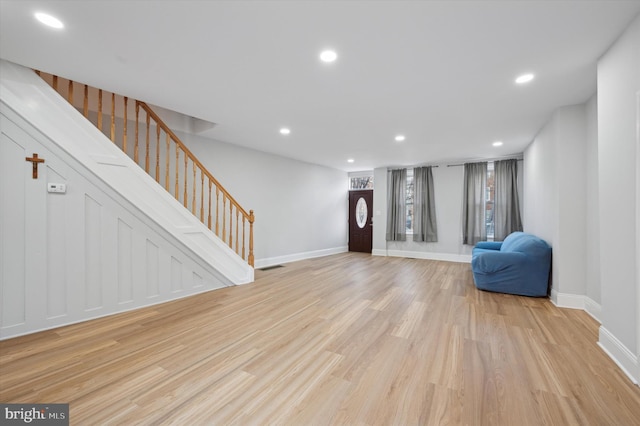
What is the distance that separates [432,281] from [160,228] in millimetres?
4479

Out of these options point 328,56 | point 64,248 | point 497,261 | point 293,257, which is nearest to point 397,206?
point 293,257

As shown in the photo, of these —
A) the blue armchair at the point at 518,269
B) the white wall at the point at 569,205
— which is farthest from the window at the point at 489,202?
the white wall at the point at 569,205

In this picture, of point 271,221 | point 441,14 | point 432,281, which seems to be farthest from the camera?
point 271,221

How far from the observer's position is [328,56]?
2266mm

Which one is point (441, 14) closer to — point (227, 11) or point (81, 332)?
point (227, 11)

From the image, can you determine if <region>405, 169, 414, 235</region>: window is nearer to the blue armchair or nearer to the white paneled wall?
the blue armchair

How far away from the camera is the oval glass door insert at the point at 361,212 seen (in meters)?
8.38

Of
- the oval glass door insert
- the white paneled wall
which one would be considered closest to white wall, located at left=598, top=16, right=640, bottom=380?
the white paneled wall

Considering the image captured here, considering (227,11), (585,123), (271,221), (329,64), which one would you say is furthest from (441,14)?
(271,221)

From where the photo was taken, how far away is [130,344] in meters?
2.26

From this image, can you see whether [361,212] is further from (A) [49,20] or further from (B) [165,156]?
(A) [49,20]

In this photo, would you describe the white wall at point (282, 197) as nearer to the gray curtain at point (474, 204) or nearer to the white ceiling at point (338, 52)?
the white ceiling at point (338, 52)

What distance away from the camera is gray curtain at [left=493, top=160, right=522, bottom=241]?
582 centimetres

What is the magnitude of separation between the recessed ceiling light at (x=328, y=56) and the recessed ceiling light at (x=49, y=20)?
2.02m
